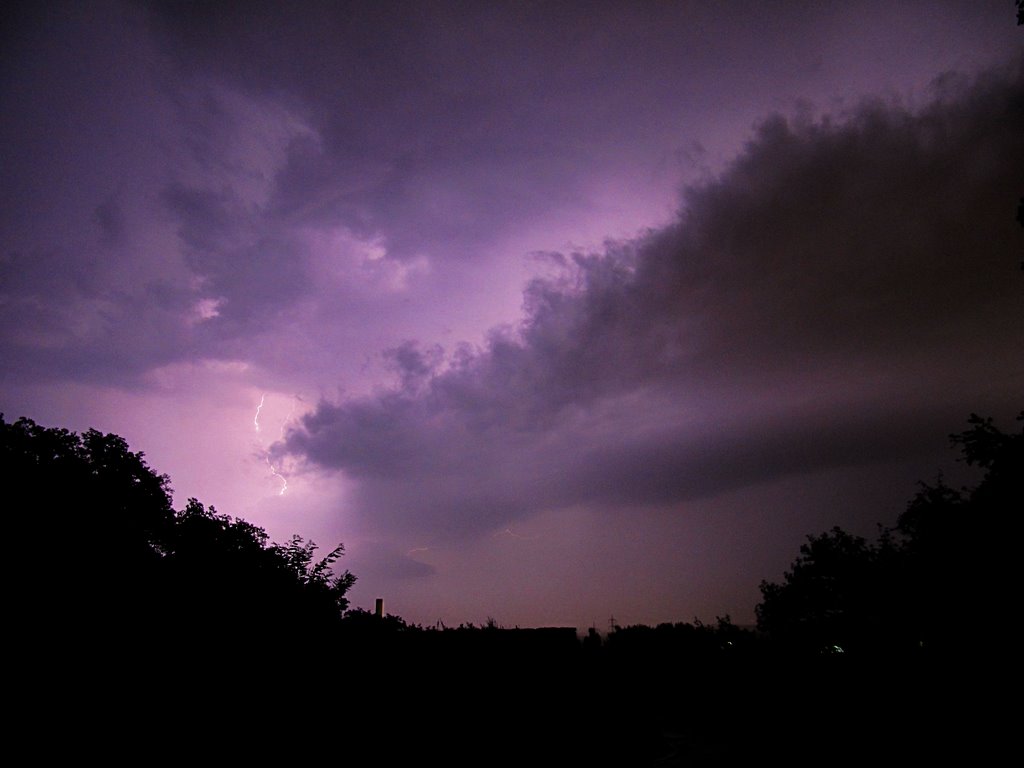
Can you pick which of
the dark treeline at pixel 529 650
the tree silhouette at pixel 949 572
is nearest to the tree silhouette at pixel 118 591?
the dark treeline at pixel 529 650

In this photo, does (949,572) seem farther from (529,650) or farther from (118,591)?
(118,591)

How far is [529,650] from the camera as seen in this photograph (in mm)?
11359

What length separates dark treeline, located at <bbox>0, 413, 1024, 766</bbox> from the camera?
6457mm

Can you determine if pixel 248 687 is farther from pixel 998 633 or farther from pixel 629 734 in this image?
pixel 998 633

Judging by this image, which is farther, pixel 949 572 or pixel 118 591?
pixel 949 572

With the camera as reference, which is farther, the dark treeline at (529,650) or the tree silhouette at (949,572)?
the tree silhouette at (949,572)

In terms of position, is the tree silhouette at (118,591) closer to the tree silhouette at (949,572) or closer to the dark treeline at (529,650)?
the dark treeline at (529,650)

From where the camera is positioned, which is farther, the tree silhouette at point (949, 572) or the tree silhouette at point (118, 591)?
the tree silhouette at point (949, 572)

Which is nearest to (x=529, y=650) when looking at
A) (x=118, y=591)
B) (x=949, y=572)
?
(x=118, y=591)

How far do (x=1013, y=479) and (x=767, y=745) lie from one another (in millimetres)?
10463

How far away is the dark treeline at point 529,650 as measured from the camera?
6.46 m

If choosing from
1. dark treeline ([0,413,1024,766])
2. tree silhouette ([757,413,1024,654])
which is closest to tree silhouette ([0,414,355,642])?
dark treeline ([0,413,1024,766])

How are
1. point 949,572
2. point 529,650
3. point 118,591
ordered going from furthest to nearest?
point 949,572
point 529,650
point 118,591

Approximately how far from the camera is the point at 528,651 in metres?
11.3
